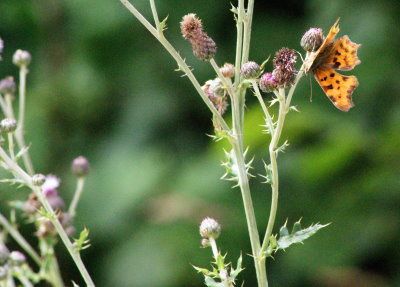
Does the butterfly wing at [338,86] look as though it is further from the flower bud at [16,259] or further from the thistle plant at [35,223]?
the flower bud at [16,259]

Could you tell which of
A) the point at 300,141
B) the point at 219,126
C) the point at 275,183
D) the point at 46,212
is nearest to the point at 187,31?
the point at 219,126

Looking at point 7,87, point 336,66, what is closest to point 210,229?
point 336,66

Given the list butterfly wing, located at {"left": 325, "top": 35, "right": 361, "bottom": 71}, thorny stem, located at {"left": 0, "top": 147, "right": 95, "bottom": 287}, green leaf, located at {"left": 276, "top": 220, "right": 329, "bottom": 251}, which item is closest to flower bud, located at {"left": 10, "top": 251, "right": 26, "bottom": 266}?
thorny stem, located at {"left": 0, "top": 147, "right": 95, "bottom": 287}

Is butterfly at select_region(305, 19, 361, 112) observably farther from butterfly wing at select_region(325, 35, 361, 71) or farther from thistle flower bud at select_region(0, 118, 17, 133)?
thistle flower bud at select_region(0, 118, 17, 133)

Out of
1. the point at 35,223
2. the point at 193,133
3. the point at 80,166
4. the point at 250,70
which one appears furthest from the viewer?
the point at 193,133

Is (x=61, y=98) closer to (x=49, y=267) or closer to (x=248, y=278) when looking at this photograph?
(x=248, y=278)

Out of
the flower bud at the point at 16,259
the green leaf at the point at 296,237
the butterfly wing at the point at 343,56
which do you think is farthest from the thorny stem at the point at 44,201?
the butterfly wing at the point at 343,56

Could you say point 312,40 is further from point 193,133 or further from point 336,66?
point 193,133
